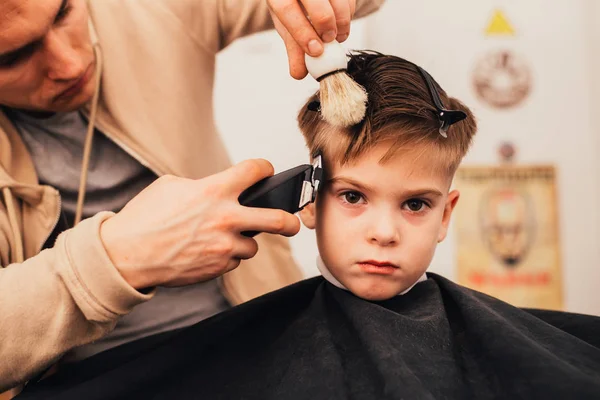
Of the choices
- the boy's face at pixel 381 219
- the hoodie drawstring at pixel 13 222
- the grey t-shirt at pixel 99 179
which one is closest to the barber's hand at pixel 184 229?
the boy's face at pixel 381 219

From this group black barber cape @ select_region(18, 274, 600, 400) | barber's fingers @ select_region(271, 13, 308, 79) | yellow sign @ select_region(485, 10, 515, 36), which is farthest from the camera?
yellow sign @ select_region(485, 10, 515, 36)

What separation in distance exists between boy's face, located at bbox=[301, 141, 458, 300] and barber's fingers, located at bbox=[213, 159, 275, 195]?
0.15 m

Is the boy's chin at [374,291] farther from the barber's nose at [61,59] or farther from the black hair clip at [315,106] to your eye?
the barber's nose at [61,59]

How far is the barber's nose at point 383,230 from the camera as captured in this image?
815 millimetres

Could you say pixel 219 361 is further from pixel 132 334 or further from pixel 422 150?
pixel 422 150

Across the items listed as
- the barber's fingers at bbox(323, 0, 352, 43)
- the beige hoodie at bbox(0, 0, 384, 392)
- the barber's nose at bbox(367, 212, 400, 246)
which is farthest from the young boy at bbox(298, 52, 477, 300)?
the beige hoodie at bbox(0, 0, 384, 392)

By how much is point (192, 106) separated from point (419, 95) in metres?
0.51

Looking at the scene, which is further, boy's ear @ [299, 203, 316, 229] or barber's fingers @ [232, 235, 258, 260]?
boy's ear @ [299, 203, 316, 229]

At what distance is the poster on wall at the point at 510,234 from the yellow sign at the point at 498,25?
1.38 ft

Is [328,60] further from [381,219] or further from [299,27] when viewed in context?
[381,219]

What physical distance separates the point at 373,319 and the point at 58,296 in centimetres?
45

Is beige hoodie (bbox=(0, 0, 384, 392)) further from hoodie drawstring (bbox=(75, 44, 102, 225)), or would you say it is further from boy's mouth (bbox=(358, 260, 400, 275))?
boy's mouth (bbox=(358, 260, 400, 275))

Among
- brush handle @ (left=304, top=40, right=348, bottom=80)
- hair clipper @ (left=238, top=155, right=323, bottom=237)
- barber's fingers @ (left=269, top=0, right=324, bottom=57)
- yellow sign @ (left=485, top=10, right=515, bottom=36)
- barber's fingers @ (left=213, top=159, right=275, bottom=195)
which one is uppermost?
yellow sign @ (left=485, top=10, right=515, bottom=36)

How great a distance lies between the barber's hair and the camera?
842mm
